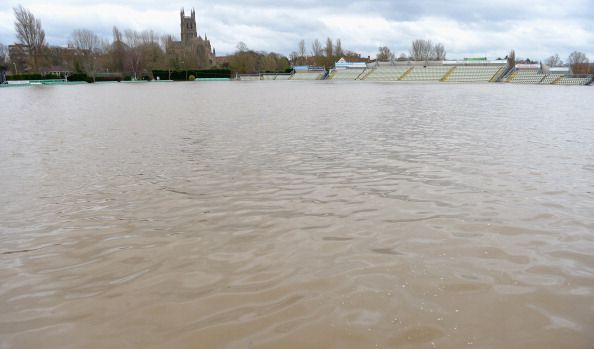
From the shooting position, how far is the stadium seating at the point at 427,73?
69.7 meters

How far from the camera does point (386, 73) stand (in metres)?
80.5

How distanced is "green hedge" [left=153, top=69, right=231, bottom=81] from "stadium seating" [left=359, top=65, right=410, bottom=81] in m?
34.6

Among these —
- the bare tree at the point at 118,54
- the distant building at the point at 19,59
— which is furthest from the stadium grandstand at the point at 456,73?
the distant building at the point at 19,59

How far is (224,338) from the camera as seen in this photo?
2812 mm

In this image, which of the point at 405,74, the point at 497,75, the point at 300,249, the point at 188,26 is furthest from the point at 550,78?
the point at 188,26

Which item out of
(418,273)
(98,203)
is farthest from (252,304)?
(98,203)

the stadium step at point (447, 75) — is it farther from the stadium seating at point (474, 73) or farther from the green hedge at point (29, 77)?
the green hedge at point (29, 77)

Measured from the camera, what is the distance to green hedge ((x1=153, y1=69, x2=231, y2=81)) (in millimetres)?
93625

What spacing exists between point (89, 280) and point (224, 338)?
1.59 metres

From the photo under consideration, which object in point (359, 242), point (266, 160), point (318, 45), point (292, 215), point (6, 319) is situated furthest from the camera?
point (318, 45)

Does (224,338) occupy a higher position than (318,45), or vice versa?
(318,45)

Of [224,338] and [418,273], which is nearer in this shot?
[224,338]

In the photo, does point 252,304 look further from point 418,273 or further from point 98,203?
point 98,203

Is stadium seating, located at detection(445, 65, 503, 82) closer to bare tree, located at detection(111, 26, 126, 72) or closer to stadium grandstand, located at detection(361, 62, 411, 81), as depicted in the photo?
stadium grandstand, located at detection(361, 62, 411, 81)
